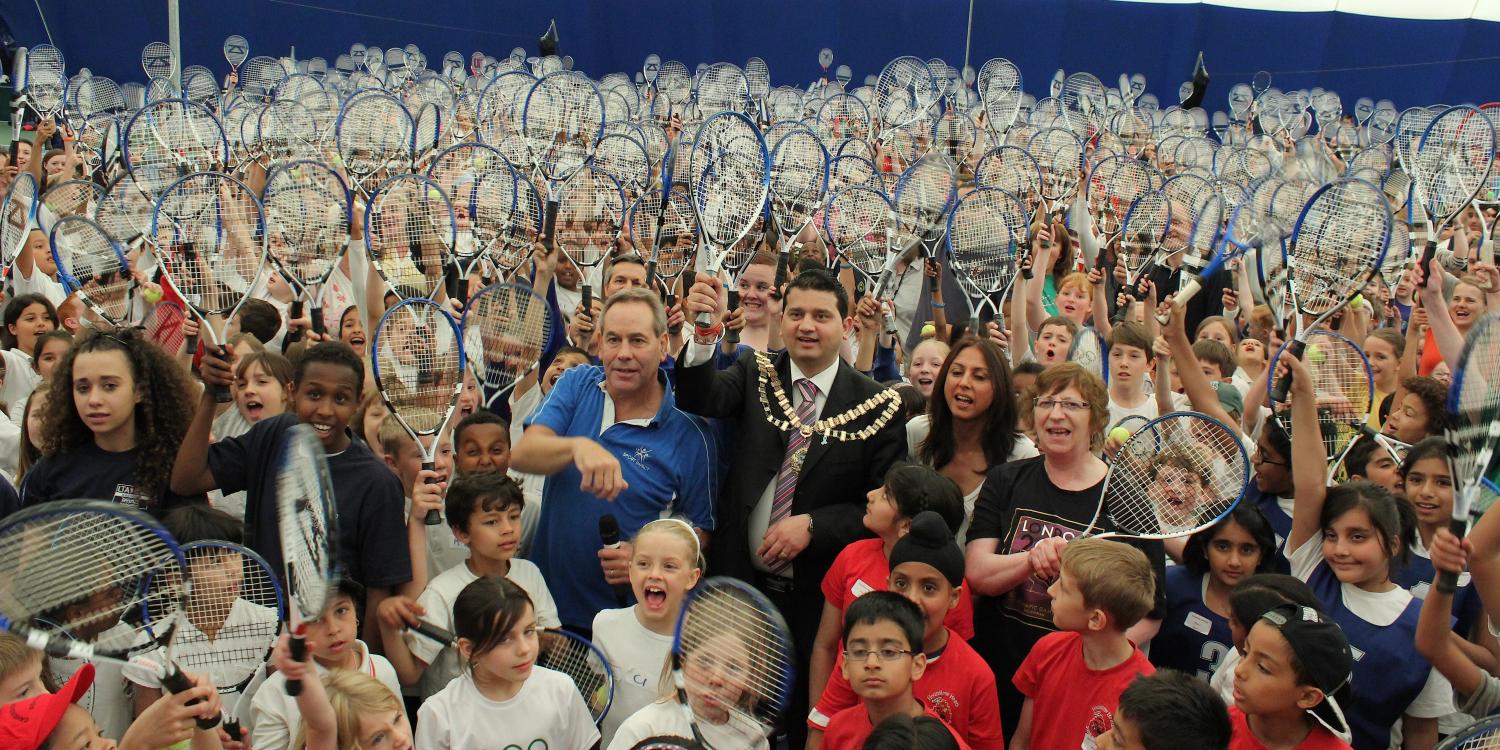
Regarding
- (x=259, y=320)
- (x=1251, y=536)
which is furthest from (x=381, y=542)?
(x=1251, y=536)

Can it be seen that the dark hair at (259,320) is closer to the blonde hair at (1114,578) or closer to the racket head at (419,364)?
the racket head at (419,364)

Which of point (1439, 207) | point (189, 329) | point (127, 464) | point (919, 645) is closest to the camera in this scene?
point (919, 645)

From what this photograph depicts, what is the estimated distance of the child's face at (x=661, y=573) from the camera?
3.77m

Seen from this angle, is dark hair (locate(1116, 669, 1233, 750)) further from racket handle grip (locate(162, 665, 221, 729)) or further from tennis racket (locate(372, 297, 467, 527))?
tennis racket (locate(372, 297, 467, 527))

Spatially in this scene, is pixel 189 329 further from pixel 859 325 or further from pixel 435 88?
pixel 435 88

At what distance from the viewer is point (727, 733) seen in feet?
9.91

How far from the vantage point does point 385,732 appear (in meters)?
3.35

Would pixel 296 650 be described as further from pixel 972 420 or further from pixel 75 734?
pixel 972 420

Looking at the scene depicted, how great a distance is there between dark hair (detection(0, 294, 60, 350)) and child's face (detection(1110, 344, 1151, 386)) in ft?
18.6

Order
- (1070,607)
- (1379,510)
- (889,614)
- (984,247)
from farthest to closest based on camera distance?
(984,247) → (1379,510) → (1070,607) → (889,614)

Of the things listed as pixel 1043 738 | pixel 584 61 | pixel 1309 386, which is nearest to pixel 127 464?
pixel 1043 738

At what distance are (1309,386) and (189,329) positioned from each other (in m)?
4.33

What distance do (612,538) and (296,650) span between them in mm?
1356

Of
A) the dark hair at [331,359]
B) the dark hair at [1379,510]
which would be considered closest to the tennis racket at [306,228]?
the dark hair at [331,359]
